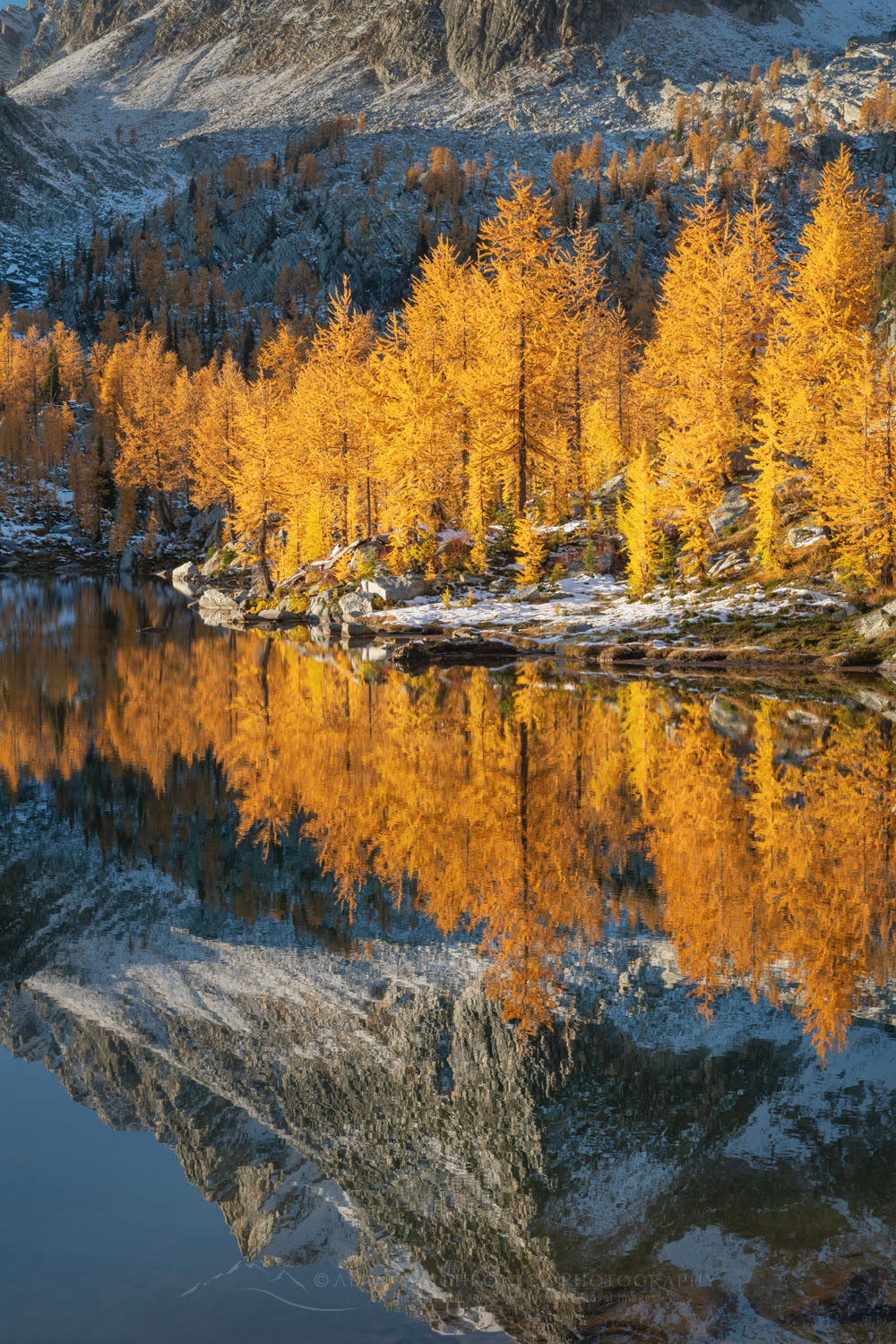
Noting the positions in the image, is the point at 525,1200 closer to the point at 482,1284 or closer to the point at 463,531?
the point at 482,1284

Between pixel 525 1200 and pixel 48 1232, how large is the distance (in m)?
2.38

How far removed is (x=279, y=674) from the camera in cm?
2564

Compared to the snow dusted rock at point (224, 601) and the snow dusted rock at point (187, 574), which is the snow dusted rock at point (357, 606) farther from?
the snow dusted rock at point (187, 574)

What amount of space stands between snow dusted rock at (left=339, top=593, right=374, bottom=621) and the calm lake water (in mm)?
24072

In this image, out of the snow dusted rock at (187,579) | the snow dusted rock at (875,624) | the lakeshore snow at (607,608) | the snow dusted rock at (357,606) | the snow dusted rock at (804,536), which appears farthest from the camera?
the snow dusted rock at (187,579)

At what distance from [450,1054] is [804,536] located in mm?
29188

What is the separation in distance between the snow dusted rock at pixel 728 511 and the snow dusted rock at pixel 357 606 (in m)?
13.8

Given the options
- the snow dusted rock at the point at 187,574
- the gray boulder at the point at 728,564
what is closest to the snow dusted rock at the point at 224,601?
the snow dusted rock at the point at 187,574

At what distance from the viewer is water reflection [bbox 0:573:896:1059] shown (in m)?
7.88

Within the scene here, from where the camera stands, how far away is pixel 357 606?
38188mm

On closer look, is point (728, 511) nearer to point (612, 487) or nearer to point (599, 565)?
point (599, 565)

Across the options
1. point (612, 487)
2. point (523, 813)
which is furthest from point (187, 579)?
point (523, 813)

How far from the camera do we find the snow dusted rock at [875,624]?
27125 millimetres

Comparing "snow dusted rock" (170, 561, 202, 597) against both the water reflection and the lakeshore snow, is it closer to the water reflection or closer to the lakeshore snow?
the lakeshore snow
